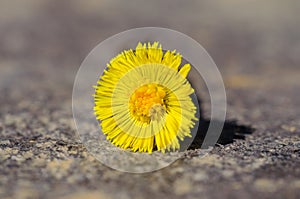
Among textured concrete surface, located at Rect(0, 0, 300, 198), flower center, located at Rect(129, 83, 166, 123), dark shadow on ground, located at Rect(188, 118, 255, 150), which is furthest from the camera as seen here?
dark shadow on ground, located at Rect(188, 118, 255, 150)

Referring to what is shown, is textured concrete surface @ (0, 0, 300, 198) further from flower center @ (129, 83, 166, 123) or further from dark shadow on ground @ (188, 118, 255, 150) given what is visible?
flower center @ (129, 83, 166, 123)

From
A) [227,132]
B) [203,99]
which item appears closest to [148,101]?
[227,132]

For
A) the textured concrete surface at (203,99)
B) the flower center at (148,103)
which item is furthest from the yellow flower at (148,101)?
the textured concrete surface at (203,99)

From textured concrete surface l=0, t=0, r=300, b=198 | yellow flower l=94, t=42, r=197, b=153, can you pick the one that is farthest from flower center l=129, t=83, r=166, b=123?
textured concrete surface l=0, t=0, r=300, b=198

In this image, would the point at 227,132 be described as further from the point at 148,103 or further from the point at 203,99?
the point at 203,99

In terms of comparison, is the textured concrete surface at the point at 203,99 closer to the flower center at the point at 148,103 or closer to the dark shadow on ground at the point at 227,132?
the dark shadow on ground at the point at 227,132

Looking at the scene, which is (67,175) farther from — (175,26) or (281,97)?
(175,26)
